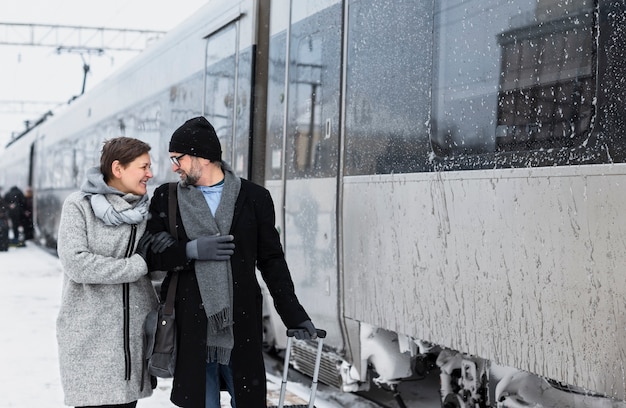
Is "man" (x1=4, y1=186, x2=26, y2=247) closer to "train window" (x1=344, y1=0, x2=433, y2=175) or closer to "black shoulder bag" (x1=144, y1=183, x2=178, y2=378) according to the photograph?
"train window" (x1=344, y1=0, x2=433, y2=175)

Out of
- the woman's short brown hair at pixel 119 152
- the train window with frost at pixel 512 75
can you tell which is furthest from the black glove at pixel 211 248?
the train window with frost at pixel 512 75

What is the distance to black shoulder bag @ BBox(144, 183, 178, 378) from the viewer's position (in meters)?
3.35

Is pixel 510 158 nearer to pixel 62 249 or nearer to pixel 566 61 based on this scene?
pixel 566 61

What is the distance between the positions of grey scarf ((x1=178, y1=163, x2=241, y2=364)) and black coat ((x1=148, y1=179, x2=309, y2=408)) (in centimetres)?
4

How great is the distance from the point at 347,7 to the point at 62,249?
2.21 metres

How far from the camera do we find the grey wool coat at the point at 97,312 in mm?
3344

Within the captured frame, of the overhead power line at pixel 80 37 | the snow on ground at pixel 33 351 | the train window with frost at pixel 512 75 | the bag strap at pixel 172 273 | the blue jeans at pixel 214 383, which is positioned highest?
the overhead power line at pixel 80 37

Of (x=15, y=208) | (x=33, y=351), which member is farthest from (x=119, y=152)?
(x=15, y=208)

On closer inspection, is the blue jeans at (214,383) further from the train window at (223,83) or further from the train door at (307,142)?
the train window at (223,83)

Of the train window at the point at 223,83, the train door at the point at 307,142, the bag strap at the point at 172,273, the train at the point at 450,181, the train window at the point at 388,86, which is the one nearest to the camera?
the train at the point at 450,181

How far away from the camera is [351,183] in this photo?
4.64 m

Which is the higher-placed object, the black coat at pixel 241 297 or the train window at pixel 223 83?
the train window at pixel 223 83

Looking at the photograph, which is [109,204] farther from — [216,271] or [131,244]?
[216,271]

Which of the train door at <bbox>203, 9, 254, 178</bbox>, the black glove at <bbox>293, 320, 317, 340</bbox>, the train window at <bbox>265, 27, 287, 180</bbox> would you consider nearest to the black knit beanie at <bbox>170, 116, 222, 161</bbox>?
the black glove at <bbox>293, 320, 317, 340</bbox>
